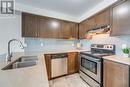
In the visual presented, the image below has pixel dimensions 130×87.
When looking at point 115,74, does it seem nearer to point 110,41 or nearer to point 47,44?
point 110,41

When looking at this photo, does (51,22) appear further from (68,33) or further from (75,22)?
(75,22)

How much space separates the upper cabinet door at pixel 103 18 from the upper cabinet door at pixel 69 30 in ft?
4.24

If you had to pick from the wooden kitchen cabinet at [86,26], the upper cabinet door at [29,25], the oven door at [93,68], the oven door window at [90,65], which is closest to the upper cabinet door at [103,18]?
the wooden kitchen cabinet at [86,26]

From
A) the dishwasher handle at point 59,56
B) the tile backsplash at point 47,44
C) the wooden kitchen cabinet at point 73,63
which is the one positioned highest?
the tile backsplash at point 47,44

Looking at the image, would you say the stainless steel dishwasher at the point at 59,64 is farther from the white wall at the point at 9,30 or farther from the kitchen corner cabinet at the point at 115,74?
the kitchen corner cabinet at the point at 115,74

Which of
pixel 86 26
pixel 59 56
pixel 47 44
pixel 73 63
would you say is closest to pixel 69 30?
pixel 86 26

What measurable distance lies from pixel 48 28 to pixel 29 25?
643 millimetres

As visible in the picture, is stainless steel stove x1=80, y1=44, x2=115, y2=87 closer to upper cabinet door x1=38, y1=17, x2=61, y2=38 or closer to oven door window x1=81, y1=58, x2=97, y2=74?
oven door window x1=81, y1=58, x2=97, y2=74

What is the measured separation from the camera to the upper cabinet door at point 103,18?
2.35 m

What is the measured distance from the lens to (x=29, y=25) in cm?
299

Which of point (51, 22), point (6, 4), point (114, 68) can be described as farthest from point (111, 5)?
point (6, 4)

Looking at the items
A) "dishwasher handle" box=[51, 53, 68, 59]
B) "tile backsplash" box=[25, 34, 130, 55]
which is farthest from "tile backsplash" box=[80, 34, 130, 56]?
"dishwasher handle" box=[51, 53, 68, 59]

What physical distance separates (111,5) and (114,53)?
1223 millimetres

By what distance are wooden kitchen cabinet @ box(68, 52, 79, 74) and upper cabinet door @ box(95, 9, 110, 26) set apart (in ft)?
4.80
